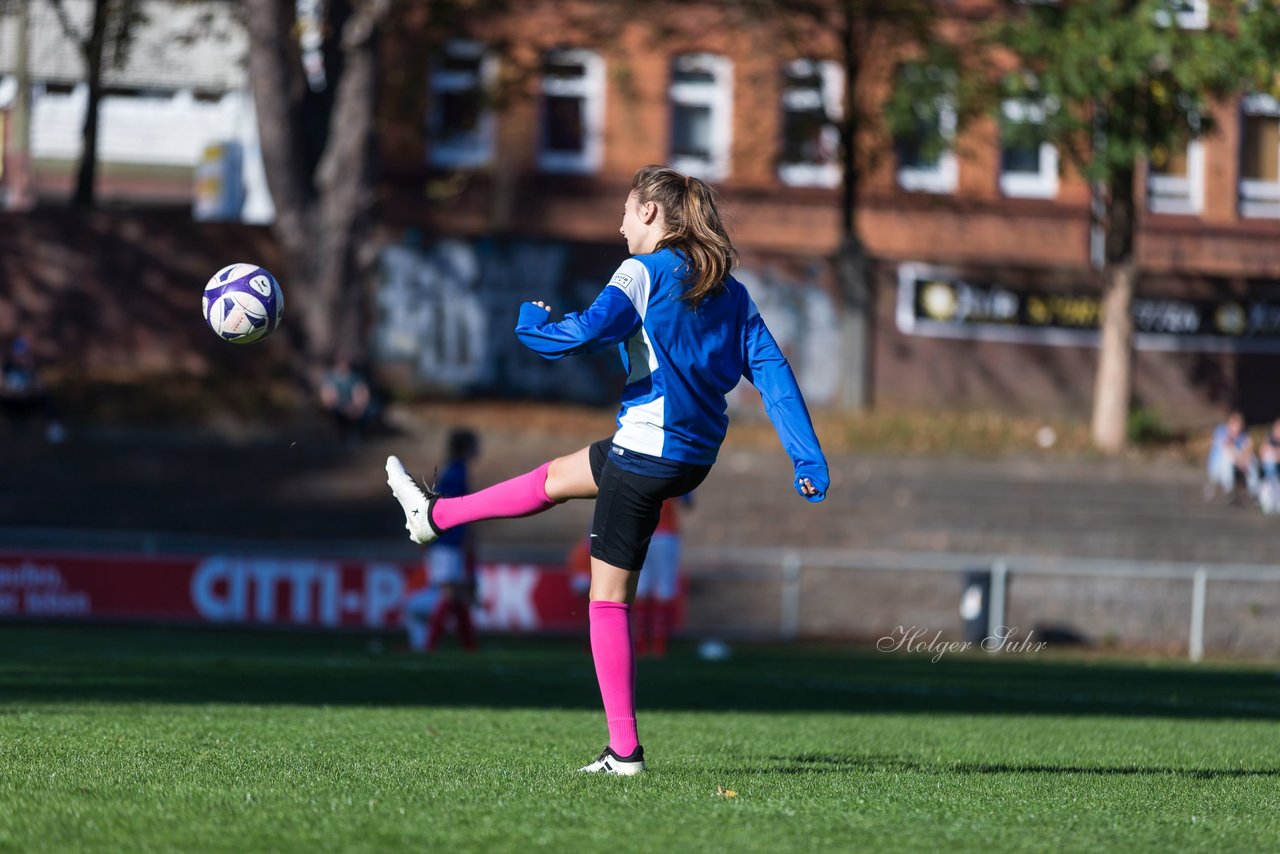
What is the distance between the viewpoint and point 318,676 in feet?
40.0

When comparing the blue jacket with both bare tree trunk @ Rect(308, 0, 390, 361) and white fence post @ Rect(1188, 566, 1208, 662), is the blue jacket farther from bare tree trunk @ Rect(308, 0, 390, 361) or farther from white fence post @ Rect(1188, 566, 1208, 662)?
bare tree trunk @ Rect(308, 0, 390, 361)

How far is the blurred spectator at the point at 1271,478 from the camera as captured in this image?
89.4ft

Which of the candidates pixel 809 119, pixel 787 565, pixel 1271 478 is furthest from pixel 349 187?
pixel 1271 478

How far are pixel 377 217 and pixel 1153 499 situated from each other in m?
15.1

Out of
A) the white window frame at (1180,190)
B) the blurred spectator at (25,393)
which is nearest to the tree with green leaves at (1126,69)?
the white window frame at (1180,190)

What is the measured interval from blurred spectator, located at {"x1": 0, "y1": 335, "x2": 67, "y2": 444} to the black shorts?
2062cm

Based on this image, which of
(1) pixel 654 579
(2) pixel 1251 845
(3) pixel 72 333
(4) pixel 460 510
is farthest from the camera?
(3) pixel 72 333

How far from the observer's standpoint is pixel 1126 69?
2417cm

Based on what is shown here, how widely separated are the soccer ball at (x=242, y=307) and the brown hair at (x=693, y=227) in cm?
232

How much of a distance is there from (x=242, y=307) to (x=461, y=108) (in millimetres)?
26706

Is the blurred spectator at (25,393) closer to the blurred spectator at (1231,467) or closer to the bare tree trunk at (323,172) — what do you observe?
the bare tree trunk at (323,172)

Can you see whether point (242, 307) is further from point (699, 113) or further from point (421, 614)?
point (699, 113)

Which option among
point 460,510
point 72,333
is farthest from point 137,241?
point 460,510

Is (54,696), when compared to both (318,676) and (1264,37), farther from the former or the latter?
(1264,37)
